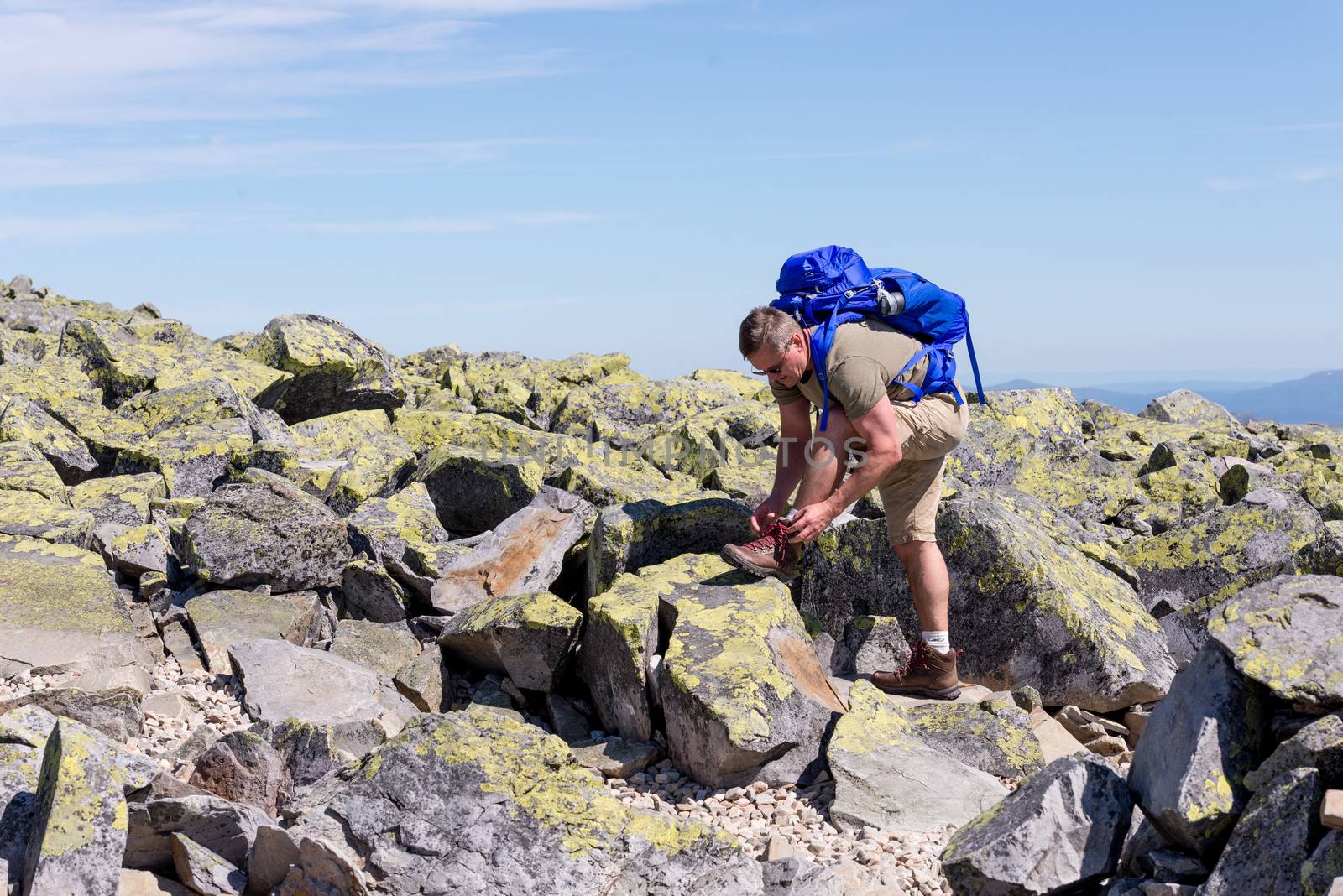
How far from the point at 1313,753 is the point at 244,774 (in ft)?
A: 21.1

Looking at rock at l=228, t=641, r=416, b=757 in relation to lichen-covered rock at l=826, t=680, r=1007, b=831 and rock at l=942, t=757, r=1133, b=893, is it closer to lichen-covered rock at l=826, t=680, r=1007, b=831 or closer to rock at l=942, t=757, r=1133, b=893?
lichen-covered rock at l=826, t=680, r=1007, b=831

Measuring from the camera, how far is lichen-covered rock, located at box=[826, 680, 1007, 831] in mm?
7613

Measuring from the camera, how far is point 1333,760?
5.59m

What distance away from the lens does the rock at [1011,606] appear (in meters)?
9.79

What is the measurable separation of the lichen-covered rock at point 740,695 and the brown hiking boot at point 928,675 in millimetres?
804

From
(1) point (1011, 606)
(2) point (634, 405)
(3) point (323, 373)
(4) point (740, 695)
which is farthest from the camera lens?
(2) point (634, 405)

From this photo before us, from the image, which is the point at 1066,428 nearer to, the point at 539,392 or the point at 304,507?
the point at 539,392

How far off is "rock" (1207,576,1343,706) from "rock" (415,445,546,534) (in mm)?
7681

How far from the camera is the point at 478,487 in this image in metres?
12.7

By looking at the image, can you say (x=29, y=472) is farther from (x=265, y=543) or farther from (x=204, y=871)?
(x=204, y=871)

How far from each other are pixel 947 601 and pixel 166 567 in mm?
7506

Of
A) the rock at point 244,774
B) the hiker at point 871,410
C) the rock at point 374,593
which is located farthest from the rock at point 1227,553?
the rock at point 244,774

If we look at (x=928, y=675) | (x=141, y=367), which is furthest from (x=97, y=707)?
(x=141, y=367)

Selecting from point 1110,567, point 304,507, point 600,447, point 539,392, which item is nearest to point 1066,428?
point 1110,567
